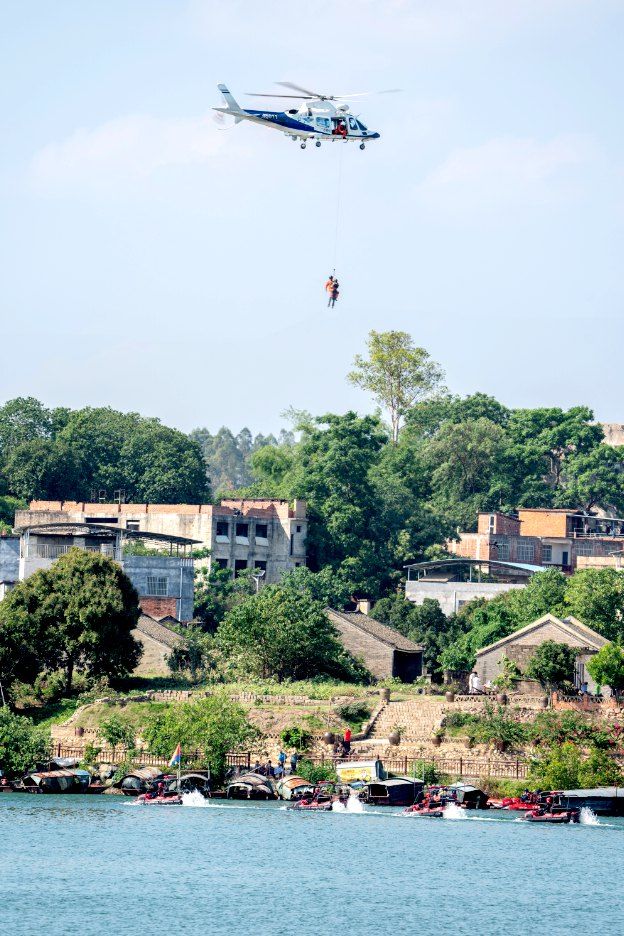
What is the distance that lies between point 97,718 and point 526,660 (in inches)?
666

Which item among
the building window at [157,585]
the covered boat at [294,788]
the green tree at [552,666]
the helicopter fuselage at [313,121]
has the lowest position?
the covered boat at [294,788]

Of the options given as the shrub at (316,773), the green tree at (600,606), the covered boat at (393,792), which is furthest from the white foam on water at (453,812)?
the green tree at (600,606)

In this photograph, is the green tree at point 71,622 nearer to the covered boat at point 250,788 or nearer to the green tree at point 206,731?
the green tree at point 206,731

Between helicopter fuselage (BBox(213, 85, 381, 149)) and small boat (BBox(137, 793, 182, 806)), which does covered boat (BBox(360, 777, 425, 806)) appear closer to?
small boat (BBox(137, 793, 182, 806))

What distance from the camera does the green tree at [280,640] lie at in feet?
226

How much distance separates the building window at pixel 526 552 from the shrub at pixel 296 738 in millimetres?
38588

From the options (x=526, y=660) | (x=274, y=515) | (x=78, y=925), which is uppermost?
(x=274, y=515)

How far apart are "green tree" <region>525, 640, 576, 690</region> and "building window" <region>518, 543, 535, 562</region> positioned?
31096mm

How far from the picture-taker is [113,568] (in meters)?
68.6

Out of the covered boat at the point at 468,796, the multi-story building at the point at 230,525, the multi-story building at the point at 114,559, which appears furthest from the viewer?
the multi-story building at the point at 230,525

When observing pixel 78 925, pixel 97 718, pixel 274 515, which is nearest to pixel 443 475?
pixel 274 515

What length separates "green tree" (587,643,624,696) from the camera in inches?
2493

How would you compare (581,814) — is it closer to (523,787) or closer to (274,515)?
(523,787)

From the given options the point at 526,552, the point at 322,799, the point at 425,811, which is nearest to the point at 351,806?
the point at 322,799
